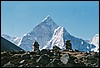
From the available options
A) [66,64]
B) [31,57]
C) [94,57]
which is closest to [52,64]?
[66,64]

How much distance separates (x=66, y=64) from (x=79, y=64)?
269 cm

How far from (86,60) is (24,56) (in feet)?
43.8

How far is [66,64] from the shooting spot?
59.9m

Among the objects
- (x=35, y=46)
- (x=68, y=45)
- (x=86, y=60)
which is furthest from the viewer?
(x=68, y=45)

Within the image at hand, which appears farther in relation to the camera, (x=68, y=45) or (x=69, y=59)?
(x=68, y=45)

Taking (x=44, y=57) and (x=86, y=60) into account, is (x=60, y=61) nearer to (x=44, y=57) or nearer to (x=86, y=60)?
(x=44, y=57)

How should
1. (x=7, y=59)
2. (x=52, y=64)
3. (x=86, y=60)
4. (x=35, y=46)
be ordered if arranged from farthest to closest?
1. (x=35, y=46)
2. (x=86, y=60)
3. (x=7, y=59)
4. (x=52, y=64)

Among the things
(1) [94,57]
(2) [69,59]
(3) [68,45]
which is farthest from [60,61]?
(3) [68,45]

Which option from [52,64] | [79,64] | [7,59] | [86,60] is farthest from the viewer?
[86,60]

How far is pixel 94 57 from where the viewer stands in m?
72.9

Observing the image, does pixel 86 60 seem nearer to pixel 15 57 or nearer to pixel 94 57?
pixel 94 57

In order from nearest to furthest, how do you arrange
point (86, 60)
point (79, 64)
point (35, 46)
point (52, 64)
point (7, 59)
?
point (52, 64) < point (79, 64) < point (7, 59) < point (86, 60) < point (35, 46)

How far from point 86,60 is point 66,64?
40.4ft

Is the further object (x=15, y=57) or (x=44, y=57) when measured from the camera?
(x=15, y=57)
